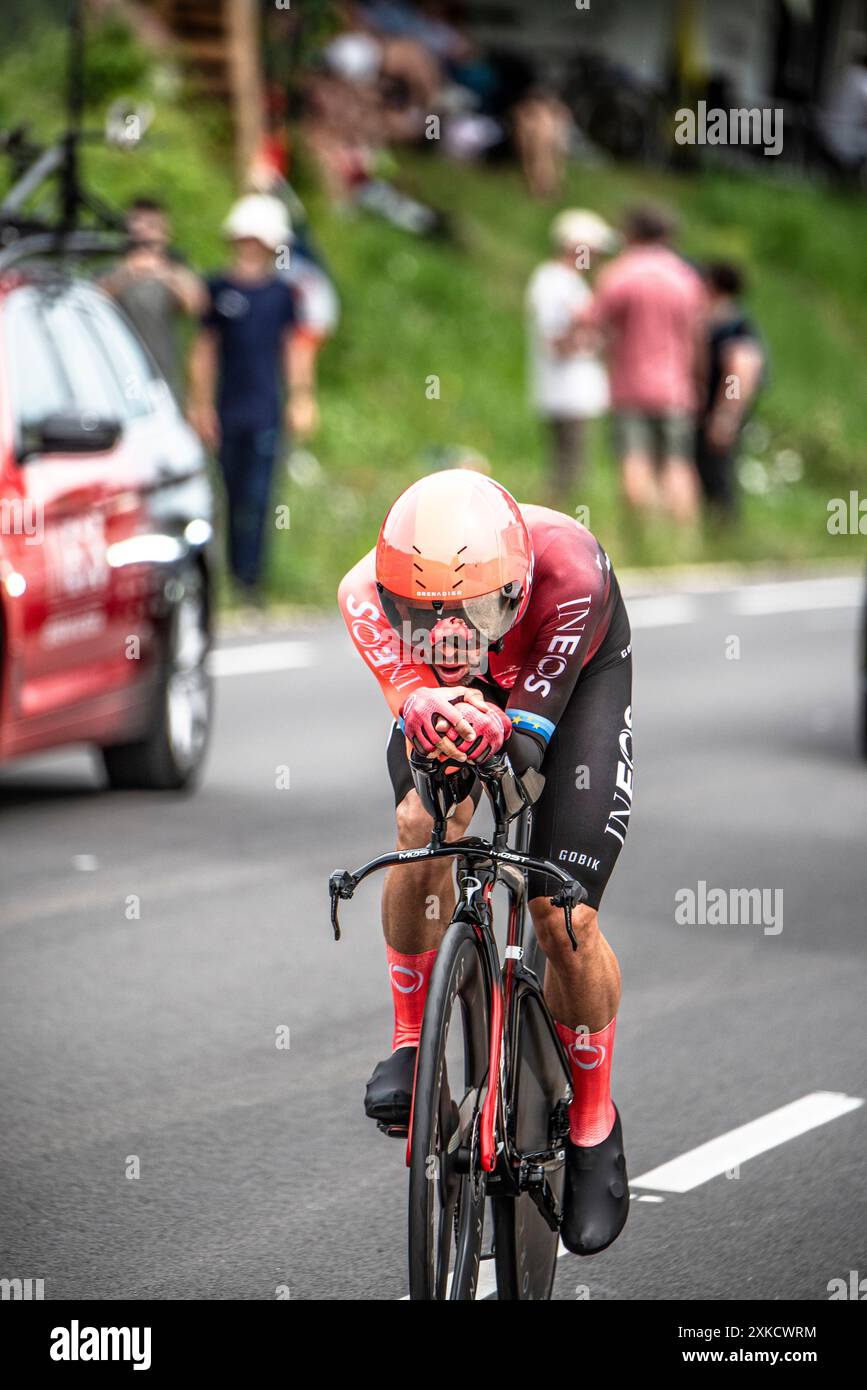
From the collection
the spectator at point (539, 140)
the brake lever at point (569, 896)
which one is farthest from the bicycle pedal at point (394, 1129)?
the spectator at point (539, 140)

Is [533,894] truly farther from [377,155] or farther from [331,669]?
[377,155]

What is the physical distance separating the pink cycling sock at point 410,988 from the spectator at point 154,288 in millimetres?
10809

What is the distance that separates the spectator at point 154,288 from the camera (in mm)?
15688

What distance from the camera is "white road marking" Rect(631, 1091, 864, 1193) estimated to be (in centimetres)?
609

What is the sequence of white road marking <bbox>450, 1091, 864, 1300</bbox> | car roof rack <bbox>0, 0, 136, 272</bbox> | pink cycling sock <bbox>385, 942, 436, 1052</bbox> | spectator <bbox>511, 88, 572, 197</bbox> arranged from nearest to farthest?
pink cycling sock <bbox>385, 942, 436, 1052</bbox> < white road marking <bbox>450, 1091, 864, 1300</bbox> < car roof rack <bbox>0, 0, 136, 272</bbox> < spectator <bbox>511, 88, 572, 197</bbox>

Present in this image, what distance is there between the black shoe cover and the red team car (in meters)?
4.93

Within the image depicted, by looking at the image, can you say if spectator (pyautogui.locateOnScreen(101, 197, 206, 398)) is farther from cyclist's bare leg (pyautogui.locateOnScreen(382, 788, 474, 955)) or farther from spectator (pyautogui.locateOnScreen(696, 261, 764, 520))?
cyclist's bare leg (pyautogui.locateOnScreen(382, 788, 474, 955))

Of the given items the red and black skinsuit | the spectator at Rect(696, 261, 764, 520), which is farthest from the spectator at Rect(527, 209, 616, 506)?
the red and black skinsuit

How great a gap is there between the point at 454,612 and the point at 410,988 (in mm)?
767

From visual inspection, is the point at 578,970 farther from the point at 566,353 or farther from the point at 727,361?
the point at 727,361

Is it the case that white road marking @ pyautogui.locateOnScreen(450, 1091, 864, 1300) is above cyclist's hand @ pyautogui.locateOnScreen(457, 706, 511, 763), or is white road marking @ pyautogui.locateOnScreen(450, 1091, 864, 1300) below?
below

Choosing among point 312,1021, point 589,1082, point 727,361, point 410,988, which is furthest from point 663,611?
point 410,988

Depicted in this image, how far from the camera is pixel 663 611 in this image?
18641mm

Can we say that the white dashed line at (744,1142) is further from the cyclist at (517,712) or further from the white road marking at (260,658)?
the white road marking at (260,658)
